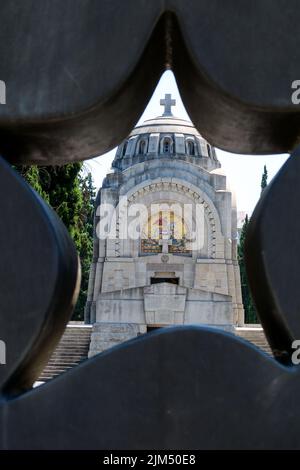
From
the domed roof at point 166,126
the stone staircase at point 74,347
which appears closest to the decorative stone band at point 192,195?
the domed roof at point 166,126

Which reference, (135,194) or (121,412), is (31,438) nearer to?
(121,412)

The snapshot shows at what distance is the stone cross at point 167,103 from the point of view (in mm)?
36281

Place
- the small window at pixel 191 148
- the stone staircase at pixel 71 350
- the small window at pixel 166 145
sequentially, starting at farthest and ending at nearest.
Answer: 1. the small window at pixel 191 148
2. the small window at pixel 166 145
3. the stone staircase at pixel 71 350

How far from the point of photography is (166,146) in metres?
34.2

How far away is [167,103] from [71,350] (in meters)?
22.4

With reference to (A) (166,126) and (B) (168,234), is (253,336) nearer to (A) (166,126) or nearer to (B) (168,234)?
(B) (168,234)

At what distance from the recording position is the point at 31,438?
131 inches

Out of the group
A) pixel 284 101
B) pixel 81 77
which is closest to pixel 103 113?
pixel 81 77

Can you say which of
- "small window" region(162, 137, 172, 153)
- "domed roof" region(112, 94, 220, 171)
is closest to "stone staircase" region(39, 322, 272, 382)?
"domed roof" region(112, 94, 220, 171)

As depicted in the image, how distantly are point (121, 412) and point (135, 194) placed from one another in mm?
25977

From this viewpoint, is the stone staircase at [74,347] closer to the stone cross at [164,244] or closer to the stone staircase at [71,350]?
the stone staircase at [71,350]

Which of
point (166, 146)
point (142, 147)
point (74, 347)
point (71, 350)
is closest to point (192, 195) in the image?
point (166, 146)

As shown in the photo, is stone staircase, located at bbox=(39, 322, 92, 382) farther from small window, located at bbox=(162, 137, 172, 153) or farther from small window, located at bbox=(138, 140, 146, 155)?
small window, located at bbox=(138, 140, 146, 155)

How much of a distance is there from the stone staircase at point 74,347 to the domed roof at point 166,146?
1607cm
